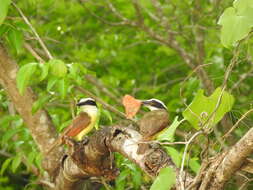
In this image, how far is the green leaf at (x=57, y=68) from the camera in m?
3.53

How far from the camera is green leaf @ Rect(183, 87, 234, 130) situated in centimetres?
254

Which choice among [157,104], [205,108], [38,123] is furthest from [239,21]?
[38,123]

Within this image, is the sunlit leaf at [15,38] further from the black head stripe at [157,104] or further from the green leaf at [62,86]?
the black head stripe at [157,104]

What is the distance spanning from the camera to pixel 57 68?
355 cm

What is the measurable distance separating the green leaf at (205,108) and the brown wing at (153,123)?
33.0 inches

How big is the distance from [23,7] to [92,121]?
6.70 feet

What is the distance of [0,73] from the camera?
4324 mm

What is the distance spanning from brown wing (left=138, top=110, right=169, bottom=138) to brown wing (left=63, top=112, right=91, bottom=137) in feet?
1.90

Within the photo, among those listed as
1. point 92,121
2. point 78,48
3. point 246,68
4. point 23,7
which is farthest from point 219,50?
point 92,121

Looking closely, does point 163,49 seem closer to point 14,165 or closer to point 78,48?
point 78,48

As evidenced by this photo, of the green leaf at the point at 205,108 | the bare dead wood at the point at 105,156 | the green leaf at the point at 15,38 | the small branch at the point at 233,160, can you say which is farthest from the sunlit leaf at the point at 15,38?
the small branch at the point at 233,160

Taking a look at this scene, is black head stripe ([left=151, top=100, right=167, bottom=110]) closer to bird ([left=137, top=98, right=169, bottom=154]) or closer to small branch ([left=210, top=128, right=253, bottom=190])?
bird ([left=137, top=98, right=169, bottom=154])

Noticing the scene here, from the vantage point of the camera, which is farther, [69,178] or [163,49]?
[163,49]

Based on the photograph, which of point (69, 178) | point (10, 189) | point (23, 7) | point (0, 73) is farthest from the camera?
point (10, 189)
